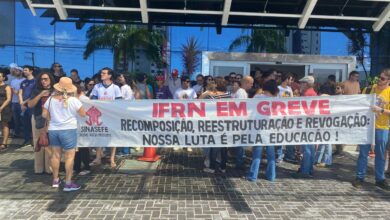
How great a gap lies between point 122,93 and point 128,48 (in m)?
9.69

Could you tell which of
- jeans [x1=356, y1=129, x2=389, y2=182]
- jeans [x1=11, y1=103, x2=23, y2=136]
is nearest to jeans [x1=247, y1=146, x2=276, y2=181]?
jeans [x1=356, y1=129, x2=389, y2=182]

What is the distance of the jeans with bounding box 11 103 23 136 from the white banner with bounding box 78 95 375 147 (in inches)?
177

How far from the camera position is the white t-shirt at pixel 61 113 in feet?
20.6

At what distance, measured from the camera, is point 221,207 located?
228 inches

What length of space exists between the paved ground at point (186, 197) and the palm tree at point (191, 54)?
A: 8.80 metres

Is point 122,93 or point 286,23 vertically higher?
point 286,23

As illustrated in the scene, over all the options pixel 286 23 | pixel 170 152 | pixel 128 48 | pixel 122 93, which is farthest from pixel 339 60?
pixel 128 48

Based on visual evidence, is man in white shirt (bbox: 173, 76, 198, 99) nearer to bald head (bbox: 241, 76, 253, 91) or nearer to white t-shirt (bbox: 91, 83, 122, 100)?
bald head (bbox: 241, 76, 253, 91)

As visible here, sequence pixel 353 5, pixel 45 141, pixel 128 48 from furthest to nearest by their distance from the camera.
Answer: pixel 128 48 → pixel 353 5 → pixel 45 141

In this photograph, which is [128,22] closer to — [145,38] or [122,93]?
[122,93]

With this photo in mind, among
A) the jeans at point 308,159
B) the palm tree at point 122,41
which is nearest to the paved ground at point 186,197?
the jeans at point 308,159

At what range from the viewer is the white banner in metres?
6.90

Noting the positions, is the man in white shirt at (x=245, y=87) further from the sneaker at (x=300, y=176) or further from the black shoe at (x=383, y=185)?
the black shoe at (x=383, y=185)

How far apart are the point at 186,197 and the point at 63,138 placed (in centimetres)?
216
